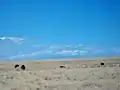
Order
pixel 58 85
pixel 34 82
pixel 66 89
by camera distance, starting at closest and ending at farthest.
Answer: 1. pixel 66 89
2. pixel 58 85
3. pixel 34 82

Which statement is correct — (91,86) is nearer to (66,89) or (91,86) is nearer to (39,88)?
(66,89)

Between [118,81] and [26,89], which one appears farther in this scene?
[118,81]

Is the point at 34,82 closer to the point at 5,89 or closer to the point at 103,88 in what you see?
the point at 5,89

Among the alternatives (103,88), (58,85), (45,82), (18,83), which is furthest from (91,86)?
(18,83)

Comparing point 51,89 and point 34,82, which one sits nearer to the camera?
point 51,89

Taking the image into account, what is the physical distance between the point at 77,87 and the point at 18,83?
2.47m

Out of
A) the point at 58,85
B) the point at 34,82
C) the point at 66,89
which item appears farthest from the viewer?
the point at 34,82

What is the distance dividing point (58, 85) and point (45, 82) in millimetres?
944

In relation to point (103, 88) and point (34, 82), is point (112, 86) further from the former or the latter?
point (34, 82)

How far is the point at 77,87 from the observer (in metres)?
10.3

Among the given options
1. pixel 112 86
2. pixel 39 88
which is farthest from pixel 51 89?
pixel 112 86

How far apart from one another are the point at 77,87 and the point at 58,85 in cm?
83

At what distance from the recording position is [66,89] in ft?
33.1

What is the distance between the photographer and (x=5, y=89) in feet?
34.2
